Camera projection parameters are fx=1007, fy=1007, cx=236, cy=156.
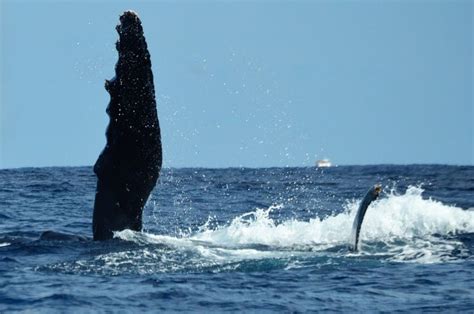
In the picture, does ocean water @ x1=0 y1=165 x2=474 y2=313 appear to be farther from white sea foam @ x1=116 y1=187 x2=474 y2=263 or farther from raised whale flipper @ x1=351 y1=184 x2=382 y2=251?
raised whale flipper @ x1=351 y1=184 x2=382 y2=251

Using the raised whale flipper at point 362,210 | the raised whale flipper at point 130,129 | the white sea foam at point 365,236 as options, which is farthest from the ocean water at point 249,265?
the raised whale flipper at point 130,129

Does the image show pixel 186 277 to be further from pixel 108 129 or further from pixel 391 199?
pixel 391 199

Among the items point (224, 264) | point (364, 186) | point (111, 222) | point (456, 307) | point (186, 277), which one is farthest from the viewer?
point (364, 186)

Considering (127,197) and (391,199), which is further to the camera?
(391,199)

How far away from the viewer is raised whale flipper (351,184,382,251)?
14758 millimetres

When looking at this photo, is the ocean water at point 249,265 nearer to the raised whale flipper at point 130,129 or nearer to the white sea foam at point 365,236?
the white sea foam at point 365,236

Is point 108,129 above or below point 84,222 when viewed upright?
above

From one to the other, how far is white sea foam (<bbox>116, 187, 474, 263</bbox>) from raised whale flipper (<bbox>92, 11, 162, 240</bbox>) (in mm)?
867

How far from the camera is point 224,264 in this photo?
14.3 meters

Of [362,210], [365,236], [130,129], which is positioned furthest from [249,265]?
[365,236]

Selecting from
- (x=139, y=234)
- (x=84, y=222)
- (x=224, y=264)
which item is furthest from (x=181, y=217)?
(x=224, y=264)

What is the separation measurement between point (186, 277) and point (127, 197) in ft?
7.35

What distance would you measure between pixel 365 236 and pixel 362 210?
2.53m

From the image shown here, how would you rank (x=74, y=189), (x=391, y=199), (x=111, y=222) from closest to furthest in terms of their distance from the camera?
1. (x=111, y=222)
2. (x=391, y=199)
3. (x=74, y=189)
